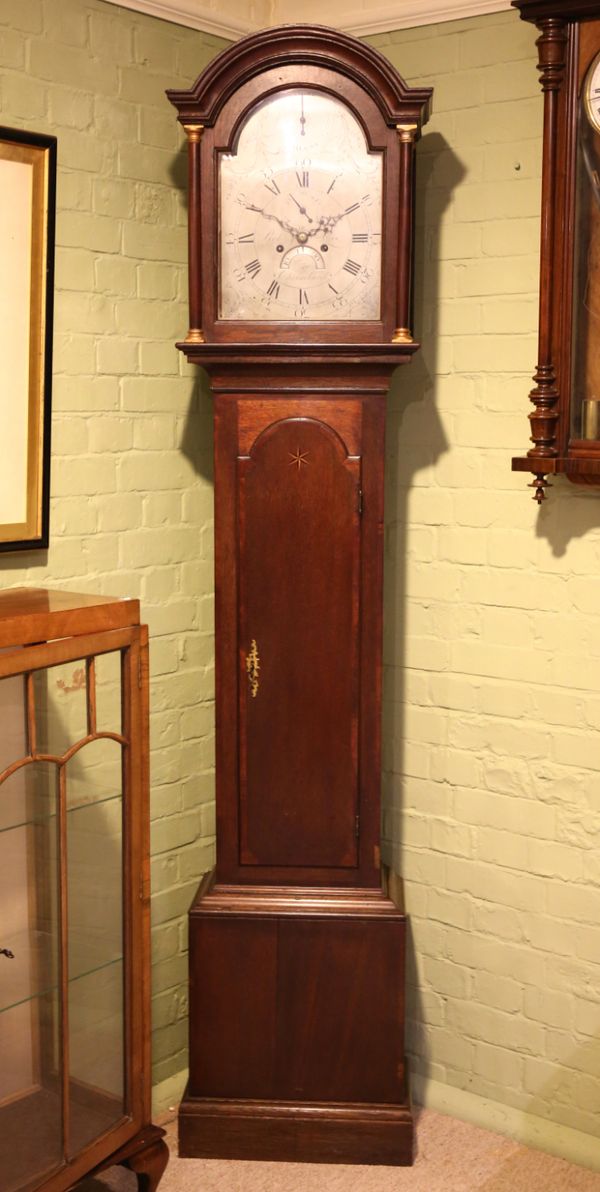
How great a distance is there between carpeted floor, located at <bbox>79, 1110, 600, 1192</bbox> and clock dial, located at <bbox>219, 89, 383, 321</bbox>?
174cm

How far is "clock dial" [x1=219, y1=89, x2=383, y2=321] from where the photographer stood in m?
2.43

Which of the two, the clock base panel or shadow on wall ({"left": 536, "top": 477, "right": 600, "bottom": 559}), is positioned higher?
shadow on wall ({"left": 536, "top": 477, "right": 600, "bottom": 559})

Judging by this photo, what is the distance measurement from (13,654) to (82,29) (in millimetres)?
1331

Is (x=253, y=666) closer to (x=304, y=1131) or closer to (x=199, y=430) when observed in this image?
(x=199, y=430)

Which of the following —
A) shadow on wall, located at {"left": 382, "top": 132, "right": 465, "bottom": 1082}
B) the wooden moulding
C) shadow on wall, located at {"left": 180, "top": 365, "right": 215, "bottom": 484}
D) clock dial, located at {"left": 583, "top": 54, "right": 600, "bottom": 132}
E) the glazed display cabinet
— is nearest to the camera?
the glazed display cabinet

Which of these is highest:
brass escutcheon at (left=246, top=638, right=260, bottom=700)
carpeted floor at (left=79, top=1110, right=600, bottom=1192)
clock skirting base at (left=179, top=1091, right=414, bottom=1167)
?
brass escutcheon at (left=246, top=638, right=260, bottom=700)

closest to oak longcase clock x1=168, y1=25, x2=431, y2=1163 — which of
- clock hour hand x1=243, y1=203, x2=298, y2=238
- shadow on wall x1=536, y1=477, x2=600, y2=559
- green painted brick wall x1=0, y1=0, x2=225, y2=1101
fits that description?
clock hour hand x1=243, y1=203, x2=298, y2=238

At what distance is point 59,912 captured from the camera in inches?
83.4

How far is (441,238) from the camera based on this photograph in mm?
2744

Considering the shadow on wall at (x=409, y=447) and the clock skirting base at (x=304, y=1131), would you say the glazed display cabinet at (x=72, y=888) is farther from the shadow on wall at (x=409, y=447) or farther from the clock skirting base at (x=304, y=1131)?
the shadow on wall at (x=409, y=447)

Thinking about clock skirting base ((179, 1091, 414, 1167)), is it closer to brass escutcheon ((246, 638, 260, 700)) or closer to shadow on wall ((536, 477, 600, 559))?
brass escutcheon ((246, 638, 260, 700))

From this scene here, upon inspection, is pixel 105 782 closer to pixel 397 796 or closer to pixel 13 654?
pixel 13 654

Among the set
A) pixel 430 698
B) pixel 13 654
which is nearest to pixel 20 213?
pixel 13 654

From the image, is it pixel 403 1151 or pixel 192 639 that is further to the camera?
pixel 192 639
